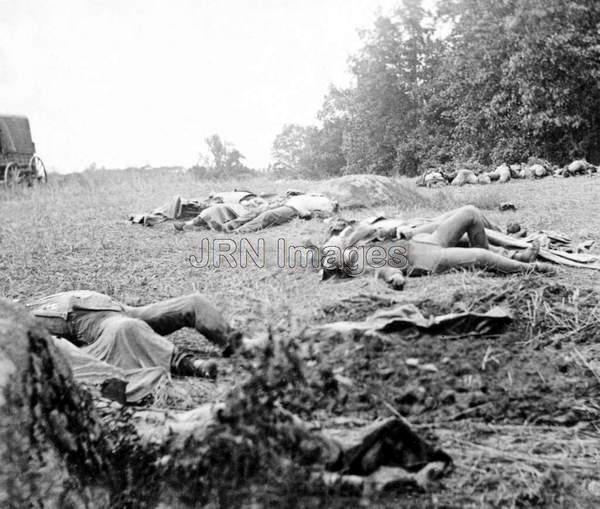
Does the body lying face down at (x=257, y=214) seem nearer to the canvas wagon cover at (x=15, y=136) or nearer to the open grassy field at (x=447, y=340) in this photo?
the open grassy field at (x=447, y=340)

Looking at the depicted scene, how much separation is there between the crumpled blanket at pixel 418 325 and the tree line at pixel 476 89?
1312cm

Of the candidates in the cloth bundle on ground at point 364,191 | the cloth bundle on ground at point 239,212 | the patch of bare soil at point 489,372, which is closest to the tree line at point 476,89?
the cloth bundle on ground at point 364,191

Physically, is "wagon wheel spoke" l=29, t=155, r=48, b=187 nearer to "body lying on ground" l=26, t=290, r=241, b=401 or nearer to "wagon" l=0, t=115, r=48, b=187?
"wagon" l=0, t=115, r=48, b=187

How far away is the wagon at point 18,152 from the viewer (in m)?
10.9

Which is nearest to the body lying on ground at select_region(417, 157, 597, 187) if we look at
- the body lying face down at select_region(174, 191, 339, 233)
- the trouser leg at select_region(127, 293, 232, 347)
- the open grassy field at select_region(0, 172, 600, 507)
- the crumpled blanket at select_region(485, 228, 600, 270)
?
the open grassy field at select_region(0, 172, 600, 507)

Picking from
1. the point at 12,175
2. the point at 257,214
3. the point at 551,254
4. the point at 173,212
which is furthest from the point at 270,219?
the point at 12,175

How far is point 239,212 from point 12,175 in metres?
5.53

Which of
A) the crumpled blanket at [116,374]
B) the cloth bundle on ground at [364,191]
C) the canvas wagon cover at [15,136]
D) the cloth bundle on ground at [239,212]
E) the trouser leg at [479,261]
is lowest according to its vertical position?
the crumpled blanket at [116,374]

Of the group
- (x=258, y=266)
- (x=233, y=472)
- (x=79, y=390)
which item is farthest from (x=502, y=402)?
(x=258, y=266)

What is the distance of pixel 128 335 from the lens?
276cm

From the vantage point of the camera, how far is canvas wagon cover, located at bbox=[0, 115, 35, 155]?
35.8 feet

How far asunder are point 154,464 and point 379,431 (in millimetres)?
648

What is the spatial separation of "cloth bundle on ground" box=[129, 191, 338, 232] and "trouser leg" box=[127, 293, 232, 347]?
3589 mm

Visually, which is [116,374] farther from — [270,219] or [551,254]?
[270,219]
